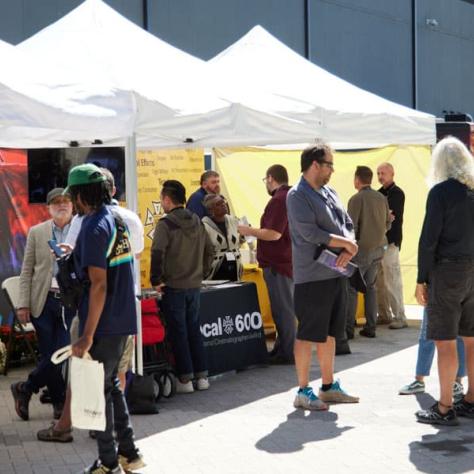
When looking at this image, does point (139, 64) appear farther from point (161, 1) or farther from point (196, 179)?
point (161, 1)

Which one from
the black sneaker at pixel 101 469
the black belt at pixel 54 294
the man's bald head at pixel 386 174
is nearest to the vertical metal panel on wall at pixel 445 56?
the man's bald head at pixel 386 174

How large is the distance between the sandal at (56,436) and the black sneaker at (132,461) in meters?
1.00

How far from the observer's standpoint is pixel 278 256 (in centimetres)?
994

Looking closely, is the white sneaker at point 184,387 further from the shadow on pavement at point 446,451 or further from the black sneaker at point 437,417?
the shadow on pavement at point 446,451

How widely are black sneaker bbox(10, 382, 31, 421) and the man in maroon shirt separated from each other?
2846 mm

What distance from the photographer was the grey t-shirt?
7801mm

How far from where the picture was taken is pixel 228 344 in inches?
381

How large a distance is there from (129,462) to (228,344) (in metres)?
3.64

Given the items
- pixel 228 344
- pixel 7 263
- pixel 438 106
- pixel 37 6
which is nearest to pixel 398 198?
pixel 228 344

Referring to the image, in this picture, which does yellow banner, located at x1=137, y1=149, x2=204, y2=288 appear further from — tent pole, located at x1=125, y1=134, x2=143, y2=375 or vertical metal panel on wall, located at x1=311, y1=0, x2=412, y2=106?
vertical metal panel on wall, located at x1=311, y1=0, x2=412, y2=106

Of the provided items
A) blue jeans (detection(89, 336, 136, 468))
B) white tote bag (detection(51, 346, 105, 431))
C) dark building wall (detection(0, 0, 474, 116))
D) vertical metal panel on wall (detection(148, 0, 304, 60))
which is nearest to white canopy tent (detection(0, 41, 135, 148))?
blue jeans (detection(89, 336, 136, 468))

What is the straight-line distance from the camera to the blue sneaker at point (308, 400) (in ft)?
26.2

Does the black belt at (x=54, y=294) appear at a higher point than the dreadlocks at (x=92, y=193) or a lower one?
lower

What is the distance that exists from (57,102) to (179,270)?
6.32 feet
